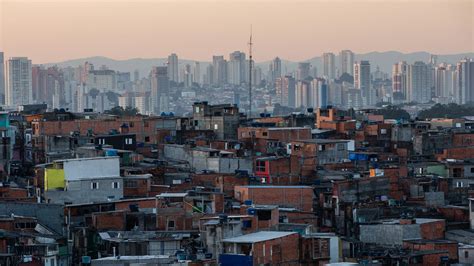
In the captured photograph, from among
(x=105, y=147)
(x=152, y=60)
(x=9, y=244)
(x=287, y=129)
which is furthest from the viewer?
(x=152, y=60)

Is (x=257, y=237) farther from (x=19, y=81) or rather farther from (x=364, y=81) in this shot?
(x=364, y=81)

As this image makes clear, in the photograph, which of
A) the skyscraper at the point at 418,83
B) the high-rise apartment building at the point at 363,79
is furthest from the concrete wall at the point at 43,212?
the high-rise apartment building at the point at 363,79

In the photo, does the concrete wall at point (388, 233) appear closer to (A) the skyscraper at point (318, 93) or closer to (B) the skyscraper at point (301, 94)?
(B) the skyscraper at point (301, 94)

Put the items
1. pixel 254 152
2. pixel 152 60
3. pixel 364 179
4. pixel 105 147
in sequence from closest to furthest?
pixel 364 179
pixel 105 147
pixel 254 152
pixel 152 60

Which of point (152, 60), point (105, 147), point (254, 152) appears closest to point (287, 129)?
point (254, 152)

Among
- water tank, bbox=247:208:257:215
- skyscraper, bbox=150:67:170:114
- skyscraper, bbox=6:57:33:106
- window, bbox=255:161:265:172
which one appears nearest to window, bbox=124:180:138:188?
window, bbox=255:161:265:172

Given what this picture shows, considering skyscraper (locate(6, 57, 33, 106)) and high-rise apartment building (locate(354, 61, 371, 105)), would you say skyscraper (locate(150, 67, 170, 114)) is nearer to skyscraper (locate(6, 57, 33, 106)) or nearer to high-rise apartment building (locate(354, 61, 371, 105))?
skyscraper (locate(6, 57, 33, 106))

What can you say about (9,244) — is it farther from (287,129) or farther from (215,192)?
(287,129)

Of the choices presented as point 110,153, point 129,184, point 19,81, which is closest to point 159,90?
point 19,81
